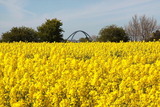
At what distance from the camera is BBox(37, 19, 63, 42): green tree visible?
26906 millimetres

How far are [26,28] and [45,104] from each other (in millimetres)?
23498

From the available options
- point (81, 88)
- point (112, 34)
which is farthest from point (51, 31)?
point (81, 88)

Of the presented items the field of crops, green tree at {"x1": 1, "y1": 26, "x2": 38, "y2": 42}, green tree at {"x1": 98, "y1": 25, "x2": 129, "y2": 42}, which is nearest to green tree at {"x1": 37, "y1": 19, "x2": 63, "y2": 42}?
green tree at {"x1": 1, "y1": 26, "x2": 38, "y2": 42}

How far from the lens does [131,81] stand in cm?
634

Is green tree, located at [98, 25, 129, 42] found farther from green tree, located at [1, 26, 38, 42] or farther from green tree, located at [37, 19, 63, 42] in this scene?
green tree, located at [1, 26, 38, 42]

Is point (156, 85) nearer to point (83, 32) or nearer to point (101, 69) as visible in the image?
point (101, 69)

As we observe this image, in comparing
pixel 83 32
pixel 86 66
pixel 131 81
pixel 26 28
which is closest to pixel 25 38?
pixel 26 28

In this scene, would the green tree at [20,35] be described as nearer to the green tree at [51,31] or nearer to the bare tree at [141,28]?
the green tree at [51,31]

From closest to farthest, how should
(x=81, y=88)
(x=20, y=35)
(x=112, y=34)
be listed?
(x=81, y=88)
(x=20, y=35)
(x=112, y=34)

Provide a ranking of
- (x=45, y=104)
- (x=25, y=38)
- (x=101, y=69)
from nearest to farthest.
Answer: (x=45, y=104)
(x=101, y=69)
(x=25, y=38)

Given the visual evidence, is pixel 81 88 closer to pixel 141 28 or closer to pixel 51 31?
pixel 51 31

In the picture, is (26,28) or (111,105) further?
(26,28)

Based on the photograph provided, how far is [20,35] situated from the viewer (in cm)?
2691

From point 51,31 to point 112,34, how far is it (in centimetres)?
623
